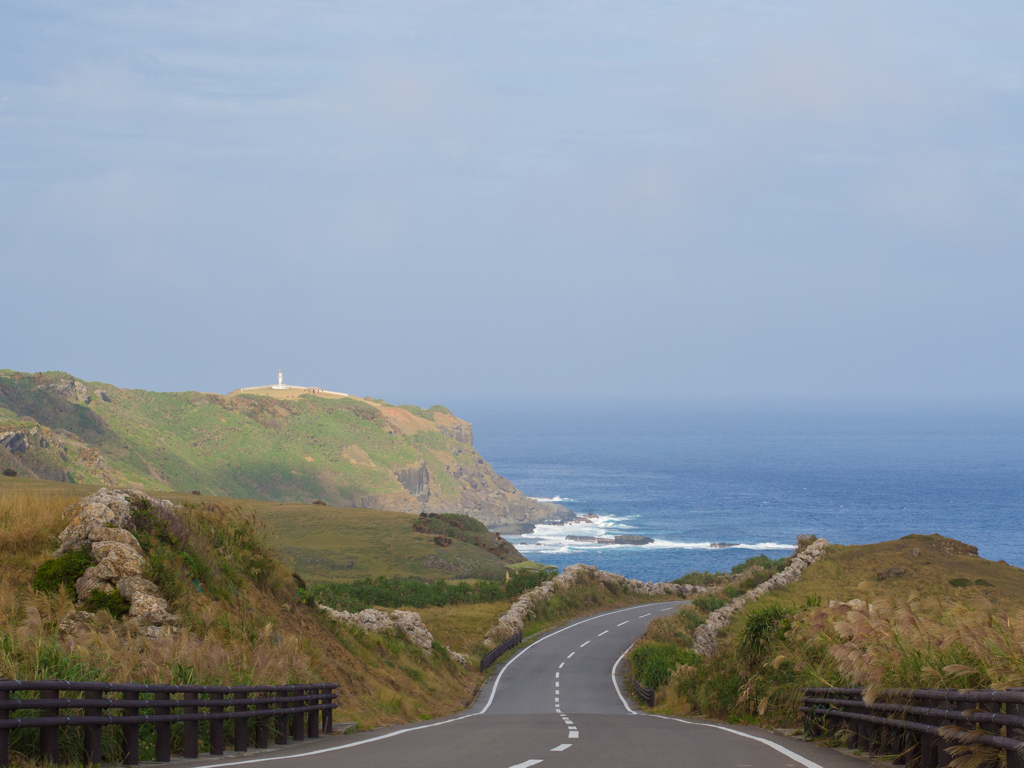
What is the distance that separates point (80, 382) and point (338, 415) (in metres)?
55.5

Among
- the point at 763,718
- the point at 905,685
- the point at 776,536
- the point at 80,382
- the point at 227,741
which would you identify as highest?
the point at 80,382

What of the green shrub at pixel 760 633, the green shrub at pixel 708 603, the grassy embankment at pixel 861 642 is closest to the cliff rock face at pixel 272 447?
the green shrub at pixel 708 603

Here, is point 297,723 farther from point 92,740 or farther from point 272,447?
point 272,447

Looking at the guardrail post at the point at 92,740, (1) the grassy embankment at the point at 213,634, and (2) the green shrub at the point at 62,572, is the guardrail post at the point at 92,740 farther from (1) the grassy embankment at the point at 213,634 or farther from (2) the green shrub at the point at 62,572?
(2) the green shrub at the point at 62,572

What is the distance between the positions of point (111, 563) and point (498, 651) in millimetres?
30262

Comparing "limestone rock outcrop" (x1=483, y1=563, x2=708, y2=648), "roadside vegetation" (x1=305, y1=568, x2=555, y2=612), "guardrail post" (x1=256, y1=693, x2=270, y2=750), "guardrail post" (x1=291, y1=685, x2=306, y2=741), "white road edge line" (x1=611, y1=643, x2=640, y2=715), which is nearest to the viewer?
"guardrail post" (x1=256, y1=693, x2=270, y2=750)

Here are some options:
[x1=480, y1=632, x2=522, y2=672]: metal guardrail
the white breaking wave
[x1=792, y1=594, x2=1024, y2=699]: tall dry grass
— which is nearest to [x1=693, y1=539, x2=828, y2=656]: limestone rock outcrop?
[x1=480, y1=632, x2=522, y2=672]: metal guardrail

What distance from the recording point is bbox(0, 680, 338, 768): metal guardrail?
24.6 feet

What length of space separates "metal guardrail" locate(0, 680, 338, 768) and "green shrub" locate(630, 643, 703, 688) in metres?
18.7

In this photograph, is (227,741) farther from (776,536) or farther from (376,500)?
(376,500)

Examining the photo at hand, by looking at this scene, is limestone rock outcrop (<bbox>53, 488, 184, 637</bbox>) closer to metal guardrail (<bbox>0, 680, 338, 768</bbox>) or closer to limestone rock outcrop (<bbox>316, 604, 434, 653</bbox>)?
metal guardrail (<bbox>0, 680, 338, 768</bbox>)

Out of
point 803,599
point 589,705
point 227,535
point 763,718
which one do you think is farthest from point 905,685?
point 803,599

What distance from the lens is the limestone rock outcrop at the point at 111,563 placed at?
46.9 feet

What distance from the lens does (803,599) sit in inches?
1487
